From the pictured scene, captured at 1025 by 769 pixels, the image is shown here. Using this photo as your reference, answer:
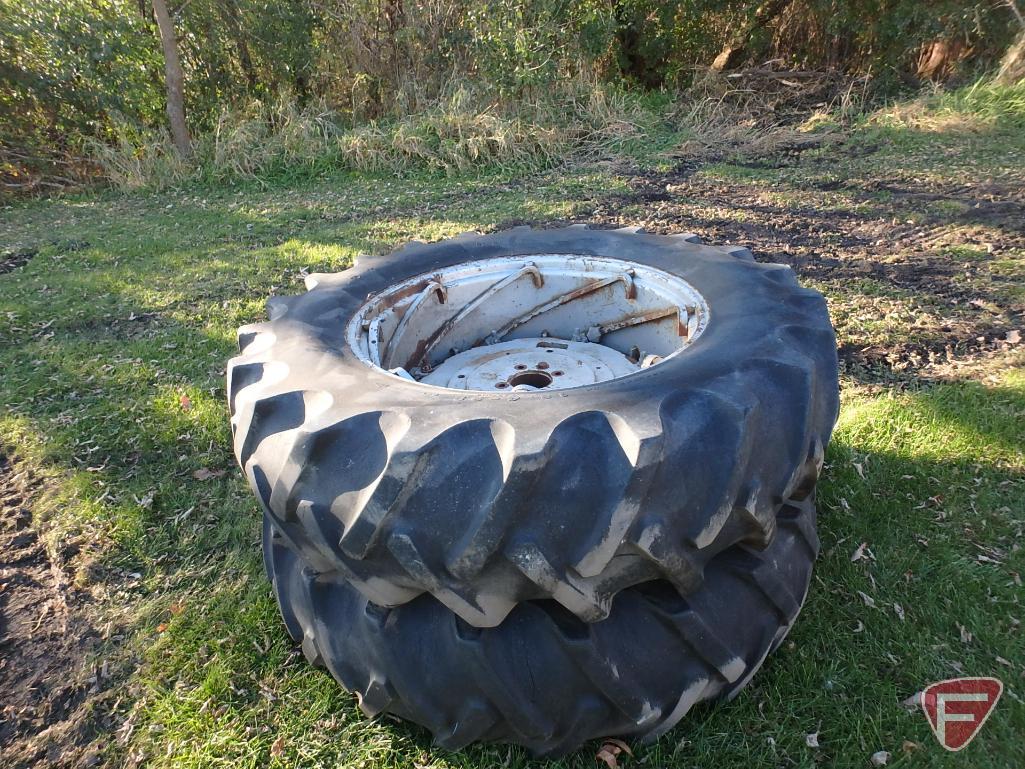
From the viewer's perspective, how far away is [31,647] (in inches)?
92.2

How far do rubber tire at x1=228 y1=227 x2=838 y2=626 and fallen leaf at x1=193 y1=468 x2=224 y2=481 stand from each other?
1.46 metres

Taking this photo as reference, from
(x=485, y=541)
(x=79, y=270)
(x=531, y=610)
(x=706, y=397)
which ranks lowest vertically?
(x=79, y=270)

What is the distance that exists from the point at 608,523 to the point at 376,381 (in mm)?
756

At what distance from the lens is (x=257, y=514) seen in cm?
285

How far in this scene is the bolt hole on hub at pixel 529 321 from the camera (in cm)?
236

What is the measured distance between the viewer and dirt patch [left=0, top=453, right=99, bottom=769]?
2006 millimetres

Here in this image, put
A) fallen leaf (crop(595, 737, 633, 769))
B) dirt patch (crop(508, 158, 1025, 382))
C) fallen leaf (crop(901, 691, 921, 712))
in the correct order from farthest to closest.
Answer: dirt patch (crop(508, 158, 1025, 382)) → fallen leaf (crop(901, 691, 921, 712)) → fallen leaf (crop(595, 737, 633, 769))

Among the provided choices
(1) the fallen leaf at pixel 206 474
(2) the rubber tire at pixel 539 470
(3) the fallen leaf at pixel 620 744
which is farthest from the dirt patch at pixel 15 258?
(3) the fallen leaf at pixel 620 744

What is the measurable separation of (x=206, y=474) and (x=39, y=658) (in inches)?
38.8

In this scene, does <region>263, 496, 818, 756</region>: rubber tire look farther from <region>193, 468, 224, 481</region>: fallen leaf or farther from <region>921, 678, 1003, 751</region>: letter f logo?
<region>193, 468, 224, 481</region>: fallen leaf

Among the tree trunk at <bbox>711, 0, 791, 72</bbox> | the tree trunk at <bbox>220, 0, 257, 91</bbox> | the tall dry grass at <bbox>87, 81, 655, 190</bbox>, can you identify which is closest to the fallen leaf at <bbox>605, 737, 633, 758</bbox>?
the tall dry grass at <bbox>87, 81, 655, 190</bbox>

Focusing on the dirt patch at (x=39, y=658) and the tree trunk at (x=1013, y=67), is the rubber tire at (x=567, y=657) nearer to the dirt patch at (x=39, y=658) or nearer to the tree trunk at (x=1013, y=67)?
the dirt patch at (x=39, y=658)

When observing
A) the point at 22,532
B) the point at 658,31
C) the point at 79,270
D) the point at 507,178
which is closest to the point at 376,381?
the point at 22,532

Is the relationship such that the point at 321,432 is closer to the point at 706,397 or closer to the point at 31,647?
the point at 706,397
